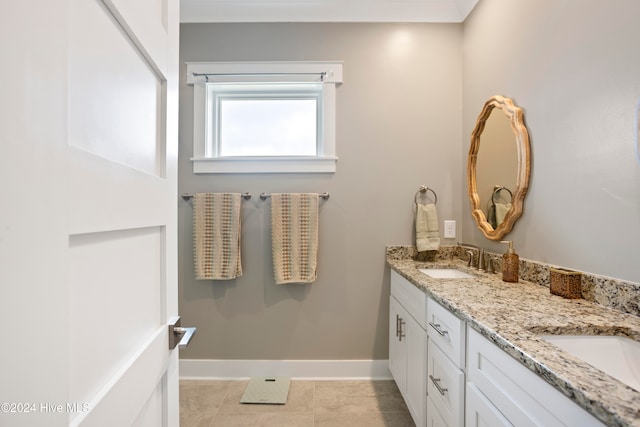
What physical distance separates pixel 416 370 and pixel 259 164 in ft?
5.26

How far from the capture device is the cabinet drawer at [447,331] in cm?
102

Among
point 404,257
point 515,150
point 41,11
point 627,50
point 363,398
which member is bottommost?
point 363,398

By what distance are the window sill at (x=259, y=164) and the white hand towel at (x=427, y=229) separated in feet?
2.33

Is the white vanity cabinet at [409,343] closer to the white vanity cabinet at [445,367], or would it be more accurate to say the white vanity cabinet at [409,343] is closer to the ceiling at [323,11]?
the white vanity cabinet at [445,367]

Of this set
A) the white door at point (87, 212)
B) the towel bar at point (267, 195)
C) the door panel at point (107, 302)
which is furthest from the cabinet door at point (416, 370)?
the door panel at point (107, 302)

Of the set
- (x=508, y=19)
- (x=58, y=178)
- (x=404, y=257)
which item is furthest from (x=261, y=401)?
(x=508, y=19)

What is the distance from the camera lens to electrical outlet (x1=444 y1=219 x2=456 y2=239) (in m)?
2.13

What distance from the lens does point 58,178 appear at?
0.33 metres

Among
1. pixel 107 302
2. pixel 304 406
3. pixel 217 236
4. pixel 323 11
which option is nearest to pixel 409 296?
pixel 304 406

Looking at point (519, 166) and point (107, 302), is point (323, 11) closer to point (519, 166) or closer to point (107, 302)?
point (519, 166)

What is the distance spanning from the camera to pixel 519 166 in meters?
1.47

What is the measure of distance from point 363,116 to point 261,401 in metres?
2.03

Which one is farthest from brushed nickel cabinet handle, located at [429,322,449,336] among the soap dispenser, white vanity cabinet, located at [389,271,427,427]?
the soap dispenser

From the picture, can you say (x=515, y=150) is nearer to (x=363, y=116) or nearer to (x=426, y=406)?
(x=363, y=116)
